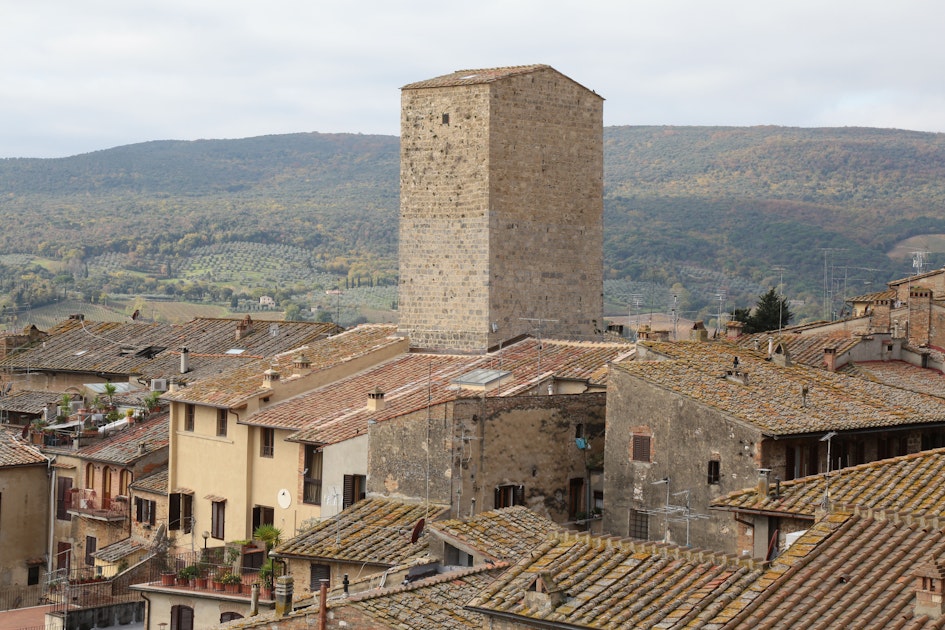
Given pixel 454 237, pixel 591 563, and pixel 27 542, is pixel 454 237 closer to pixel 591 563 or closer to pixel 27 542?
pixel 27 542

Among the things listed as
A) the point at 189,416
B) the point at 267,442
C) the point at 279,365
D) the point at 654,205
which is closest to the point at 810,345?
the point at 279,365

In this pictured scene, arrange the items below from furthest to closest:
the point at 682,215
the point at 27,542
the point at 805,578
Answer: the point at 682,215
the point at 27,542
the point at 805,578

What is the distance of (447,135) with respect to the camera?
36188 millimetres

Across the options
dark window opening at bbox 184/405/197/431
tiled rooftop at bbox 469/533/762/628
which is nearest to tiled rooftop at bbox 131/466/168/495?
dark window opening at bbox 184/405/197/431

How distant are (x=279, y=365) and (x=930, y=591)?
1017 inches

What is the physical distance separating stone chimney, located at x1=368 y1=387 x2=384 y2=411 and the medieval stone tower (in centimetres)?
442

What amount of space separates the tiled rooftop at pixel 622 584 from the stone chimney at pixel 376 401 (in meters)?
13.7

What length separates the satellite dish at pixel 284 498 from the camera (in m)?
32.3

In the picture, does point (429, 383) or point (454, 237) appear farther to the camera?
point (454, 237)

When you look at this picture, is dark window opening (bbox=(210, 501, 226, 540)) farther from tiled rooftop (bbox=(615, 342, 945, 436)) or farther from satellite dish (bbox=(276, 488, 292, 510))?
tiled rooftop (bbox=(615, 342, 945, 436))

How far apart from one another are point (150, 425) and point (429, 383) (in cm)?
1079

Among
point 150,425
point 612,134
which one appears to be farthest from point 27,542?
point 612,134

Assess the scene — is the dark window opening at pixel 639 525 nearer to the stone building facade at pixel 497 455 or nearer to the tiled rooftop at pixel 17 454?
the stone building facade at pixel 497 455

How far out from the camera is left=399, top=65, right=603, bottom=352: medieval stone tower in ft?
117
